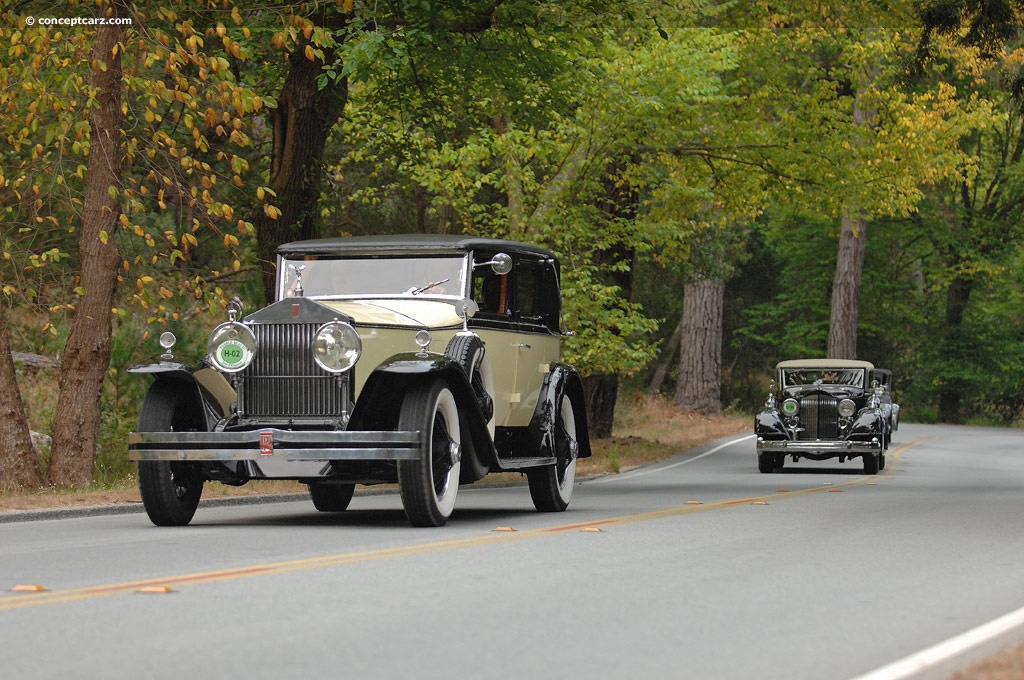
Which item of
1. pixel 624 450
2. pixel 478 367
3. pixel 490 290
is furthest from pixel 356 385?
pixel 624 450

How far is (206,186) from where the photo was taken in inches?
655

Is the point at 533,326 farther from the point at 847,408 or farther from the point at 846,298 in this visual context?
the point at 846,298

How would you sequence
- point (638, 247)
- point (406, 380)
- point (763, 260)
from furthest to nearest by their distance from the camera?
point (763, 260)
point (638, 247)
point (406, 380)

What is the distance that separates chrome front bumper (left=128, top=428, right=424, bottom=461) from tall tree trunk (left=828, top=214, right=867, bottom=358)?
38.0 meters

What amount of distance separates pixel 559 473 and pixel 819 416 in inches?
468

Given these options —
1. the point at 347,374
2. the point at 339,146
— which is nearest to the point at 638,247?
the point at 339,146

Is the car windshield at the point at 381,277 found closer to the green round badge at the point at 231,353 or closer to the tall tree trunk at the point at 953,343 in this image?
the green round badge at the point at 231,353

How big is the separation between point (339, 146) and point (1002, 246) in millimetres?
33825

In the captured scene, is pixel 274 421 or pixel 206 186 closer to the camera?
pixel 274 421

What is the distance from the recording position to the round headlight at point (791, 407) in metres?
26.3

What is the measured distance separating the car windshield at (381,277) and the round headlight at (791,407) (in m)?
13.3

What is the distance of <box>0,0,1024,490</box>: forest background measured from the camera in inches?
670

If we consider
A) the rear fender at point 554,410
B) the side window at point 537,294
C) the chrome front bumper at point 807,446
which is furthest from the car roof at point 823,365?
the side window at point 537,294

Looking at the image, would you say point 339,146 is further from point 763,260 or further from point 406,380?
point 763,260
